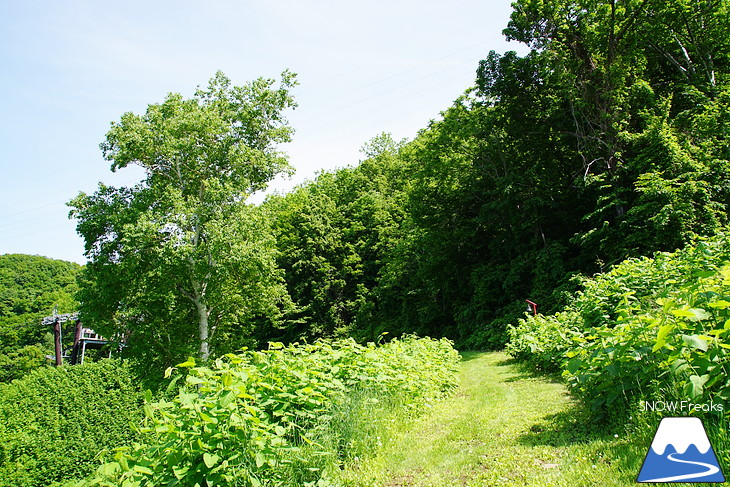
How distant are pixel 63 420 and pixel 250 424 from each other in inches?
851

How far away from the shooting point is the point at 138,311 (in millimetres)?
20859

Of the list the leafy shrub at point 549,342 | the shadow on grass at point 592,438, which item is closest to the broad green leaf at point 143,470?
the shadow on grass at point 592,438

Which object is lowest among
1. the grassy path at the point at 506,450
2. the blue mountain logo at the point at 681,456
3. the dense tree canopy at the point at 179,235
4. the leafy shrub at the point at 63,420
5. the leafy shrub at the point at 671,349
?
the leafy shrub at the point at 63,420

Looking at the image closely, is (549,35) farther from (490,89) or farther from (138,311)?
(138,311)

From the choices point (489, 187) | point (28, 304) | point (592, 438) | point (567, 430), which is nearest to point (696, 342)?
point (592, 438)

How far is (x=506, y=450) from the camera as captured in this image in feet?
13.8

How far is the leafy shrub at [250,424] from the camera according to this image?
3230mm

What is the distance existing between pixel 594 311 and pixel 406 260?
20946 mm

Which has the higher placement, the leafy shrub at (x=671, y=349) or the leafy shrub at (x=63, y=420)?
the leafy shrub at (x=671, y=349)

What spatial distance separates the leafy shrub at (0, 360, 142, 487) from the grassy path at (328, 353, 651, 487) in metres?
15.8

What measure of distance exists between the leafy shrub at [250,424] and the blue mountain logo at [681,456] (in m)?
2.30

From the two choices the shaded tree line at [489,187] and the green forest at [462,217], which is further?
the shaded tree line at [489,187]

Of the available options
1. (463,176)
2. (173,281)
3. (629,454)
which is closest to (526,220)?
(463,176)

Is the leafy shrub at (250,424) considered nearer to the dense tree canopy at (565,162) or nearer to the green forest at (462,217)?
the green forest at (462,217)
